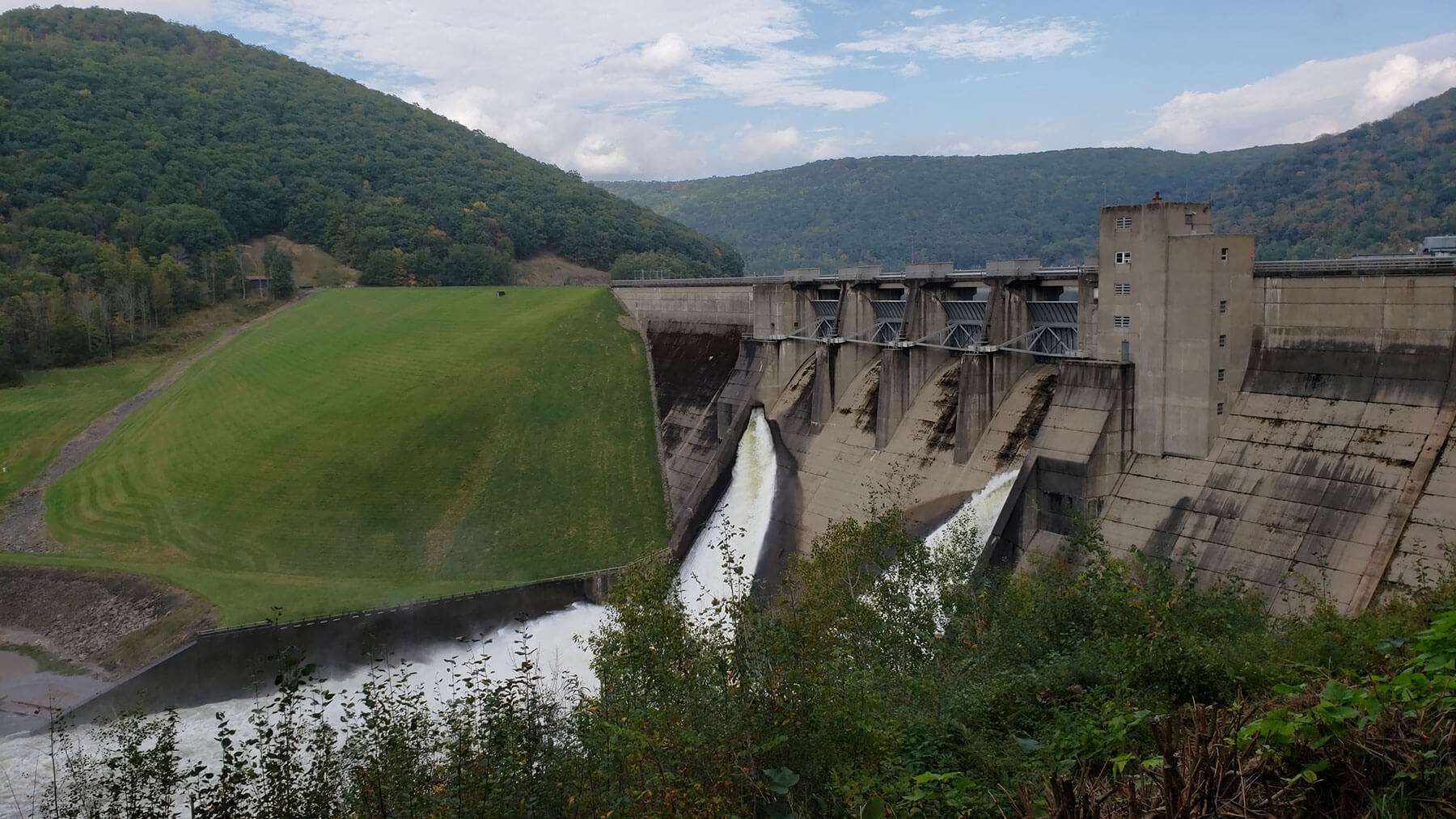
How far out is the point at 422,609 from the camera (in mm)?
33344

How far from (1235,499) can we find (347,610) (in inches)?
1036

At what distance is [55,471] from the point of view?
5356cm

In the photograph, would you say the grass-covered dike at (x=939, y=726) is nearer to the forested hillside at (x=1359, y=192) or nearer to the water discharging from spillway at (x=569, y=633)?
the water discharging from spillway at (x=569, y=633)

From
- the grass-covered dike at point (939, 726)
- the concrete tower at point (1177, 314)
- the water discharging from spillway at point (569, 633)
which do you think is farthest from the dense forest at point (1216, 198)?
the grass-covered dike at point (939, 726)

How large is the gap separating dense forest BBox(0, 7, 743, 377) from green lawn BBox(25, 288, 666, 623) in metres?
18.3

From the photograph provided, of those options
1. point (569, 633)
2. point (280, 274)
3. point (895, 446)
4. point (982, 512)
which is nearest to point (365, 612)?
point (569, 633)

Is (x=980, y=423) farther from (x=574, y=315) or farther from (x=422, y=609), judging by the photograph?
(x=574, y=315)

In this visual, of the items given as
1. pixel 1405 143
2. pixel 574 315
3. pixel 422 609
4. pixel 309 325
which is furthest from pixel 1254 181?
pixel 422 609

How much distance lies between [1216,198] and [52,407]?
107691 mm

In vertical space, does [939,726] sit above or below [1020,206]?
below

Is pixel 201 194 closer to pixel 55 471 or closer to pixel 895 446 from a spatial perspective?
pixel 55 471

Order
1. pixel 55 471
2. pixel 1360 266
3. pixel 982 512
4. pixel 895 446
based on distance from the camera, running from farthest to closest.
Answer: pixel 55 471 → pixel 895 446 → pixel 982 512 → pixel 1360 266

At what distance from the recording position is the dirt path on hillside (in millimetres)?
44531

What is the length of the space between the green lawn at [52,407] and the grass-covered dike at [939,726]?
46.0 metres
